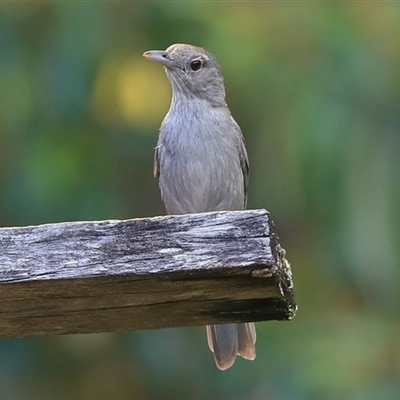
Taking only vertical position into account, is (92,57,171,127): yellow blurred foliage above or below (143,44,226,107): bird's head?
below

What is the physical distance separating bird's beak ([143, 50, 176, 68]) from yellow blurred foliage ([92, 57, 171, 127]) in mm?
1101

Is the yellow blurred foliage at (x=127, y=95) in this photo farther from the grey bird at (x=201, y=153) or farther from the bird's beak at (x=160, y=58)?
the bird's beak at (x=160, y=58)

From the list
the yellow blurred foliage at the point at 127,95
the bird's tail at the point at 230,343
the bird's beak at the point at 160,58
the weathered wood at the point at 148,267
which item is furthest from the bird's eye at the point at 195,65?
the weathered wood at the point at 148,267

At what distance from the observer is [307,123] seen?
5.48 meters

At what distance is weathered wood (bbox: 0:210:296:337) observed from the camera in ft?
7.85

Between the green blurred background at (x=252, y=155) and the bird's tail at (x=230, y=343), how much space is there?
745 millimetres

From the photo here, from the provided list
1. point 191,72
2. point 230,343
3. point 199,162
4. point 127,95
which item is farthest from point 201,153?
point 127,95

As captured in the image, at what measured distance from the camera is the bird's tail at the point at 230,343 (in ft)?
14.8

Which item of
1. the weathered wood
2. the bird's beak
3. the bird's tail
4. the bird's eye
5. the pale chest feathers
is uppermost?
the bird's beak

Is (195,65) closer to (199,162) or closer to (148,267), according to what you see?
(199,162)

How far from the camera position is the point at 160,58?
4871 millimetres

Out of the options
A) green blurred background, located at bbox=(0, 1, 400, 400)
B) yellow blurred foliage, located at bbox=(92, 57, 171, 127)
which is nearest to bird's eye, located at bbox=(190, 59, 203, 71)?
green blurred background, located at bbox=(0, 1, 400, 400)

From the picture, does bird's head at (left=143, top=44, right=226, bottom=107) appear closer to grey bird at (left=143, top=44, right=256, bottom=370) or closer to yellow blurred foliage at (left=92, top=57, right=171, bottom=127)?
grey bird at (left=143, top=44, right=256, bottom=370)

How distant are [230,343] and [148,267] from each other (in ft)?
7.20
